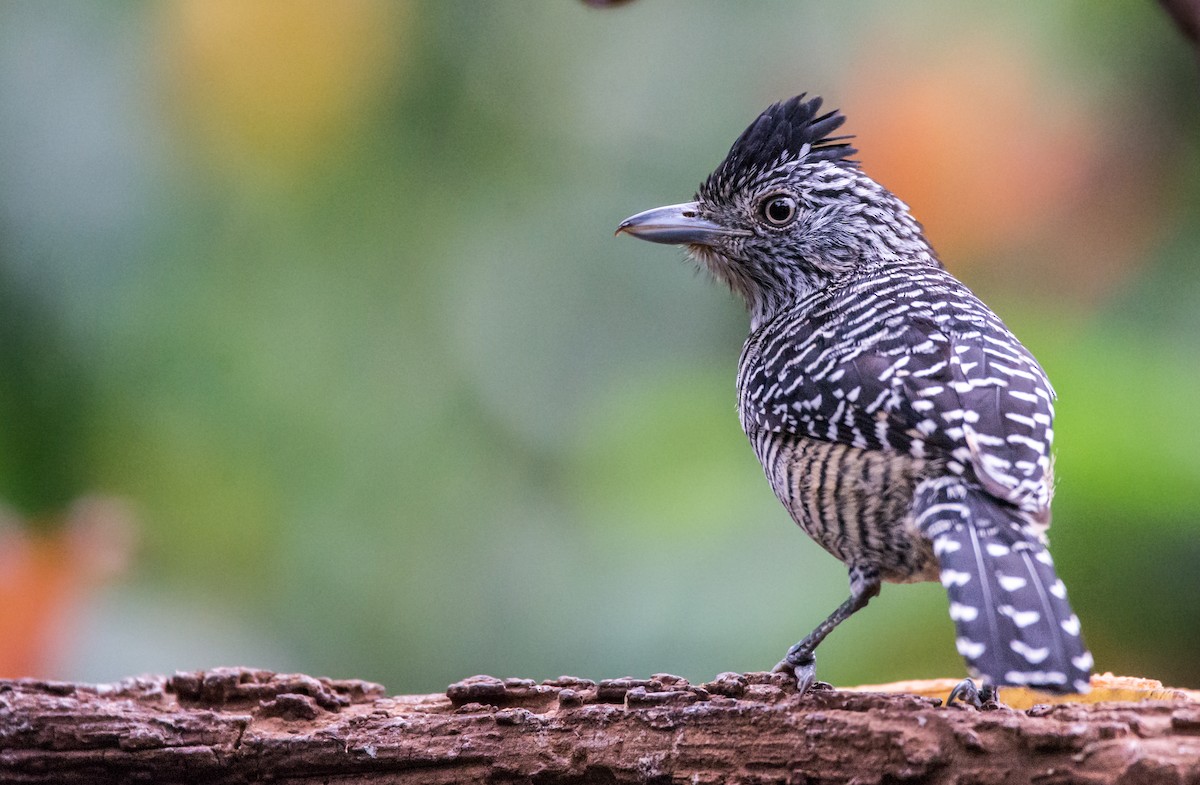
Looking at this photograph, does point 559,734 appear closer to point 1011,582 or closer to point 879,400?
point 1011,582

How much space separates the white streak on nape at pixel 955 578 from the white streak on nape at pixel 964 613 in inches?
2.6

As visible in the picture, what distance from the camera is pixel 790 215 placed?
14.8ft

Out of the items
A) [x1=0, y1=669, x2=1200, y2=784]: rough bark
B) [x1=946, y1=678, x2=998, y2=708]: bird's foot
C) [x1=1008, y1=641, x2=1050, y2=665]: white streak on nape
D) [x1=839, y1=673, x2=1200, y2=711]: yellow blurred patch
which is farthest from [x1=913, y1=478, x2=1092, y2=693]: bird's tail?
[x1=946, y1=678, x2=998, y2=708]: bird's foot

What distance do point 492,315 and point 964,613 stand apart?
5248mm

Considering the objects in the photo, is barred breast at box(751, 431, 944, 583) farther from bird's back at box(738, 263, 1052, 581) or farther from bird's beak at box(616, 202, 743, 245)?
bird's beak at box(616, 202, 743, 245)

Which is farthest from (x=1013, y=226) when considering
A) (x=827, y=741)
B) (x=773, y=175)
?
(x=827, y=741)

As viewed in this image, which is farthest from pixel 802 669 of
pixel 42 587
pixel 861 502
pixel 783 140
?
pixel 42 587

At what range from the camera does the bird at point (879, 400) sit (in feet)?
9.32

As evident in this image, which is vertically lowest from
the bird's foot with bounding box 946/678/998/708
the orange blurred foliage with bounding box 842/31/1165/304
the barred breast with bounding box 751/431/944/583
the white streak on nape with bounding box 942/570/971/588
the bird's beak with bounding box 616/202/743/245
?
the bird's foot with bounding box 946/678/998/708

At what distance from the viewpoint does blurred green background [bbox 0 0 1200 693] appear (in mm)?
5758

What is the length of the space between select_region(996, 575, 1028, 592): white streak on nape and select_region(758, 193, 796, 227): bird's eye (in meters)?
1.98

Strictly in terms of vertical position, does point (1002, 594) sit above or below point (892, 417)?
below

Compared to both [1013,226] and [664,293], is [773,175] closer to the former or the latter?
[1013,226]

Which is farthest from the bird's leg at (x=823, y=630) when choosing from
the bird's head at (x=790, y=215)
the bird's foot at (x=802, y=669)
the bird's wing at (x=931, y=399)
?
the bird's head at (x=790, y=215)
